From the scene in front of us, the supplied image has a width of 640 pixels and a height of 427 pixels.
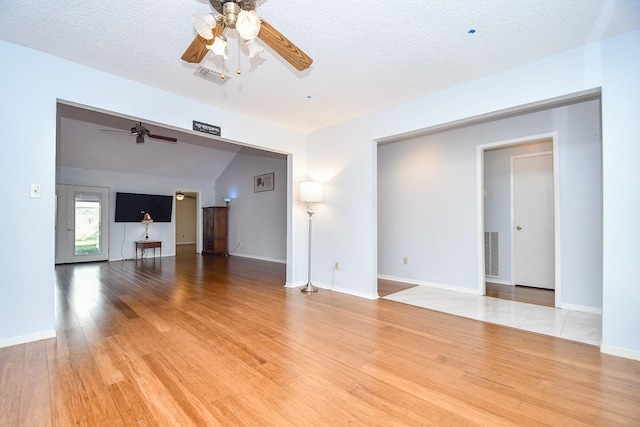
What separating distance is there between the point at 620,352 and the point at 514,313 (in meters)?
1.03

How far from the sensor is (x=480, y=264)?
13.5ft

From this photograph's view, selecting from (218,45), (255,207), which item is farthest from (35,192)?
(255,207)

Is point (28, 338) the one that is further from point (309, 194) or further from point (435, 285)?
point (435, 285)

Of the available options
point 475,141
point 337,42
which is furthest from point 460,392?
point 475,141

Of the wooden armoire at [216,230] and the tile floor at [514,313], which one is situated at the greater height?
the wooden armoire at [216,230]

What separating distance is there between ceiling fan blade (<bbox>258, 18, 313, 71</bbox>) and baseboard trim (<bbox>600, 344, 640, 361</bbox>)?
3163mm

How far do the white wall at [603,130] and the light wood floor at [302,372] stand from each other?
0.57m

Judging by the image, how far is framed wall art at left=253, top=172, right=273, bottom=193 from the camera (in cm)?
785

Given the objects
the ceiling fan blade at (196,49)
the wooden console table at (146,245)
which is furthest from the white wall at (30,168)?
the wooden console table at (146,245)

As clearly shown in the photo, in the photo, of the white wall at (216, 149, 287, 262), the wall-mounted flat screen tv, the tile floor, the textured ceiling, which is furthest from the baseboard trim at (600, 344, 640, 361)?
the wall-mounted flat screen tv

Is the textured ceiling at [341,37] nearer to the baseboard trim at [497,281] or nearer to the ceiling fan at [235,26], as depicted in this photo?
the ceiling fan at [235,26]

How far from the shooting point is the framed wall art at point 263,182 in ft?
25.8

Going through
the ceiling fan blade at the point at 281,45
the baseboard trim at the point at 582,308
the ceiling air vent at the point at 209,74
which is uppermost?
the ceiling air vent at the point at 209,74

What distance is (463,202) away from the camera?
14.1ft
